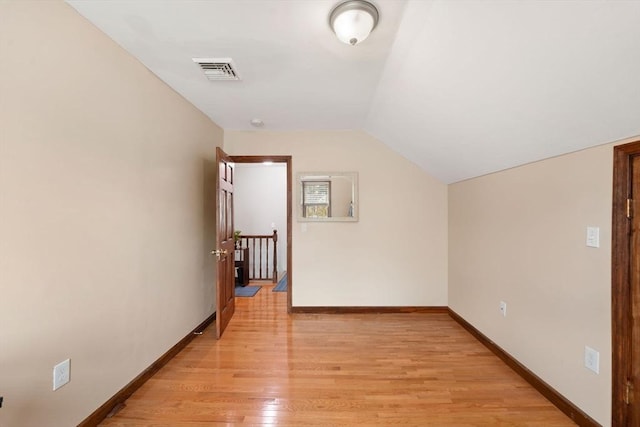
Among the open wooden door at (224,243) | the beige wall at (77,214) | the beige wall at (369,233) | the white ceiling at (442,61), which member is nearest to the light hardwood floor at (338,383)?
the open wooden door at (224,243)

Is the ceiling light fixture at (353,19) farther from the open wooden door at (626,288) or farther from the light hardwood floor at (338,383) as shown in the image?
the light hardwood floor at (338,383)

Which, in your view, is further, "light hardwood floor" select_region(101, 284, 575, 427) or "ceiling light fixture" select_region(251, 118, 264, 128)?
"ceiling light fixture" select_region(251, 118, 264, 128)

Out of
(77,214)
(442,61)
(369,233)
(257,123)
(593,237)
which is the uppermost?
(257,123)

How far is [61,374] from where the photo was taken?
1.53 m

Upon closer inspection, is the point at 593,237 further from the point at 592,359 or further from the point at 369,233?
the point at 369,233

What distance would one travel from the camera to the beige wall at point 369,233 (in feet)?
12.1

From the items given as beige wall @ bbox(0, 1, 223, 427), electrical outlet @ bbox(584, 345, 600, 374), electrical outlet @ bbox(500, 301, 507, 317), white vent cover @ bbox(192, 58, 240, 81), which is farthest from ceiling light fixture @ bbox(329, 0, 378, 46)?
electrical outlet @ bbox(500, 301, 507, 317)

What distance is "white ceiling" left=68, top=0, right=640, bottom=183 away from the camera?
122cm

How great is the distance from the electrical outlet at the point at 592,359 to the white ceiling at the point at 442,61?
1.24 meters

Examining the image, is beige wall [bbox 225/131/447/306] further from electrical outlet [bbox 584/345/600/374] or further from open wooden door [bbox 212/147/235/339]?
electrical outlet [bbox 584/345/600/374]

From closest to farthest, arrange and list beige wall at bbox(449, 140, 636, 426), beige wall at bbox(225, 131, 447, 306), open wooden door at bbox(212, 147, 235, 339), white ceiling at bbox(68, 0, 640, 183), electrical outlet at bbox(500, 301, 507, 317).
→ white ceiling at bbox(68, 0, 640, 183) → beige wall at bbox(449, 140, 636, 426) → electrical outlet at bbox(500, 301, 507, 317) → open wooden door at bbox(212, 147, 235, 339) → beige wall at bbox(225, 131, 447, 306)

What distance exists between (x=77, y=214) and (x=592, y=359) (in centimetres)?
315

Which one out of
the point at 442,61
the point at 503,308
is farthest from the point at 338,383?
the point at 442,61

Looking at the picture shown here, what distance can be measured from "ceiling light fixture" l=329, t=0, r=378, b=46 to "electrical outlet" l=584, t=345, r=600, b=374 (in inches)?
90.4
